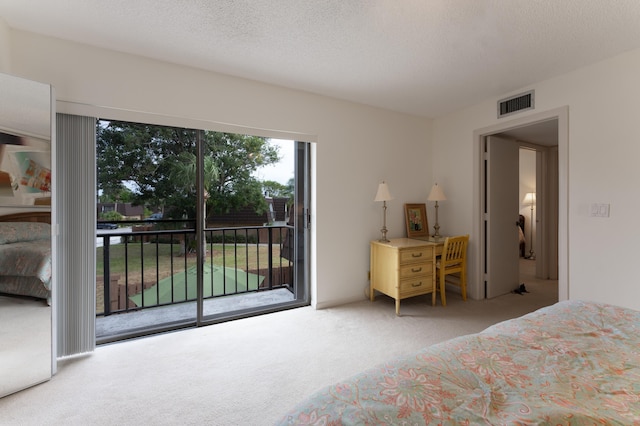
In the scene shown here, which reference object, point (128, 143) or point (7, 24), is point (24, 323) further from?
point (7, 24)

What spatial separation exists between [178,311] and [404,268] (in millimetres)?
2515

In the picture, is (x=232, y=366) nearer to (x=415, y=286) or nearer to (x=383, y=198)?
(x=415, y=286)

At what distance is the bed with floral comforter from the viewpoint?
1767 mm

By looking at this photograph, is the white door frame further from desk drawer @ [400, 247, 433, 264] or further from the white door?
desk drawer @ [400, 247, 433, 264]

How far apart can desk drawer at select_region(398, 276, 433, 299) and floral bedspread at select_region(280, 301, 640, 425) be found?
186 centimetres

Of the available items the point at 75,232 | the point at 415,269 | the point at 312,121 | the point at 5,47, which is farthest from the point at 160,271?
the point at 415,269

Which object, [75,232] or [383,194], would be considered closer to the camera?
[75,232]

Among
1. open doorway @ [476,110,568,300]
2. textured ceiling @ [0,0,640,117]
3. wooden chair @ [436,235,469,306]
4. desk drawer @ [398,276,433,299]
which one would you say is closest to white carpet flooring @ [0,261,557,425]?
desk drawer @ [398,276,433,299]

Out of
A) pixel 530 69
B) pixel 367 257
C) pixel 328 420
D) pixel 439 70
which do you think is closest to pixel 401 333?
pixel 367 257

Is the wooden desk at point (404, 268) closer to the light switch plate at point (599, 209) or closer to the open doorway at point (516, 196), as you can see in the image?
the open doorway at point (516, 196)

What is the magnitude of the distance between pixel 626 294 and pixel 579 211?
2.48 feet

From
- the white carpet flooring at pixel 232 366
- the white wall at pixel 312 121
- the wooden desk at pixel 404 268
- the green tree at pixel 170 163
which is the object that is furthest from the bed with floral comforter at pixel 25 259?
the wooden desk at pixel 404 268

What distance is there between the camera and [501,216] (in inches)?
144

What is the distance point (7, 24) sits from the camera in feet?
6.30
